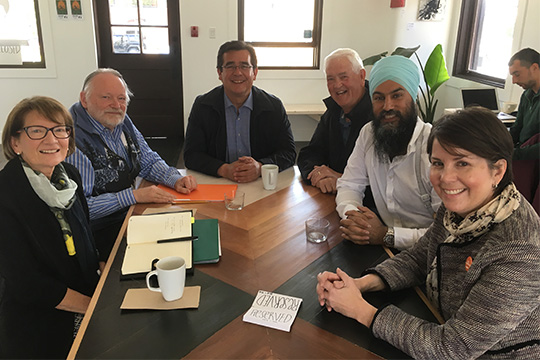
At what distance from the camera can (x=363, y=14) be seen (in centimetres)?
552

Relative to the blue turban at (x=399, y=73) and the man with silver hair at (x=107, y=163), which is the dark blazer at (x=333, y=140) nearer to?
the blue turban at (x=399, y=73)

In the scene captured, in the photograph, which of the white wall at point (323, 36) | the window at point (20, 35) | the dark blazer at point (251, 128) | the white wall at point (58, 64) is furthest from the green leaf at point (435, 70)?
the window at point (20, 35)

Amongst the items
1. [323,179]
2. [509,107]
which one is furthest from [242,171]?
[509,107]

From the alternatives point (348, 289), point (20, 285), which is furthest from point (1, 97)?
point (348, 289)

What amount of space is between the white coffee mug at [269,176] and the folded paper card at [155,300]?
0.90 m

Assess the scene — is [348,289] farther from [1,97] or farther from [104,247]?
[1,97]

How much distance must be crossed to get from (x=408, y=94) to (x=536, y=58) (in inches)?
86.3

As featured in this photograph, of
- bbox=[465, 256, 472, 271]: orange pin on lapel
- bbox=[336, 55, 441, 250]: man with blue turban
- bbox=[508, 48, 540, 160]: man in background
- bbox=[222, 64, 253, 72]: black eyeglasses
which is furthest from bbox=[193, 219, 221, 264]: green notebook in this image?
bbox=[508, 48, 540, 160]: man in background

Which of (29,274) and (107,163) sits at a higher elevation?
(107,163)

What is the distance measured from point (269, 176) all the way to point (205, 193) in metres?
0.32

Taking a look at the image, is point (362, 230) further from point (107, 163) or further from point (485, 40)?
point (485, 40)

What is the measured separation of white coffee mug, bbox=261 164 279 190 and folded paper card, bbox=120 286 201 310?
0.90 meters

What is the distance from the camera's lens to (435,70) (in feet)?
16.6

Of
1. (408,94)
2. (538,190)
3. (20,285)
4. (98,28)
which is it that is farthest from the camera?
(98,28)
